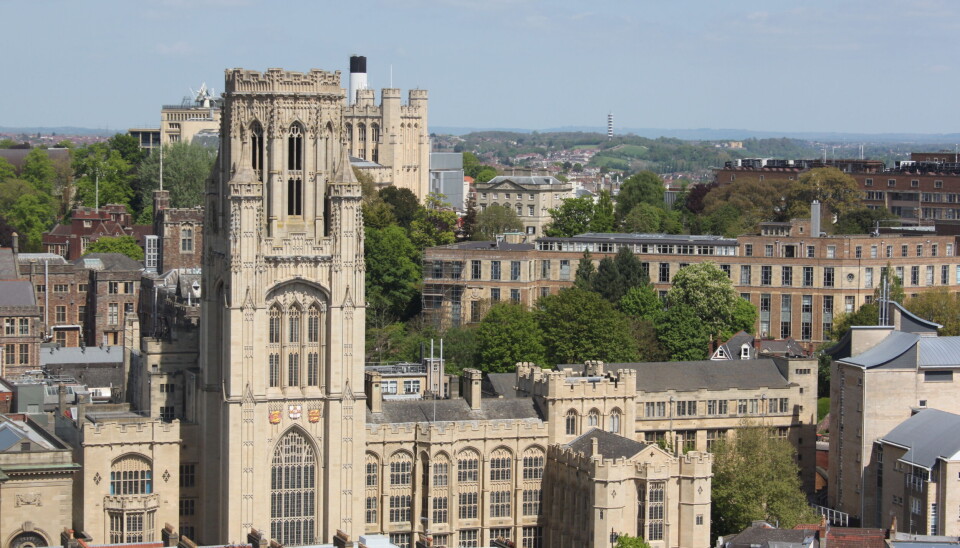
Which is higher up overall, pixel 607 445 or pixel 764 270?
pixel 764 270

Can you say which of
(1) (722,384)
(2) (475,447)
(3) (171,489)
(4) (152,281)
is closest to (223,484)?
(3) (171,489)

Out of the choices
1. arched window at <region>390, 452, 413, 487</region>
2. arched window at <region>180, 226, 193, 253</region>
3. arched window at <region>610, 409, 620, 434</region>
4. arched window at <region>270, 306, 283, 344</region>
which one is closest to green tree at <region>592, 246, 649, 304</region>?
arched window at <region>180, 226, 193, 253</region>

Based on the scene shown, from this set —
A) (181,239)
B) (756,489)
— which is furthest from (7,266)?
(756,489)

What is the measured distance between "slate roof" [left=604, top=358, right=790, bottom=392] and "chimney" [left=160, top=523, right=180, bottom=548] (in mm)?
34124

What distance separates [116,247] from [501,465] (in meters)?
81.5

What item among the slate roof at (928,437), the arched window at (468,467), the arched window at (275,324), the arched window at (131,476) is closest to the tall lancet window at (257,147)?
the arched window at (275,324)

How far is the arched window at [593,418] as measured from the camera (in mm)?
110562

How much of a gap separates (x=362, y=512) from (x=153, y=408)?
549 inches

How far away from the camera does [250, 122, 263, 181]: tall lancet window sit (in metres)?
100

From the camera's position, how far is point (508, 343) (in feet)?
450

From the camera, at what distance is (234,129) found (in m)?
100

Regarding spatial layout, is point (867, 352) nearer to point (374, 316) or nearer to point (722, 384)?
point (722, 384)

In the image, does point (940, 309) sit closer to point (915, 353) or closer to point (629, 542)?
point (915, 353)

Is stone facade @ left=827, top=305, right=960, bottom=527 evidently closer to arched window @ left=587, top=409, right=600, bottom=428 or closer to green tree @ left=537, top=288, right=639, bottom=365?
arched window @ left=587, top=409, right=600, bottom=428
